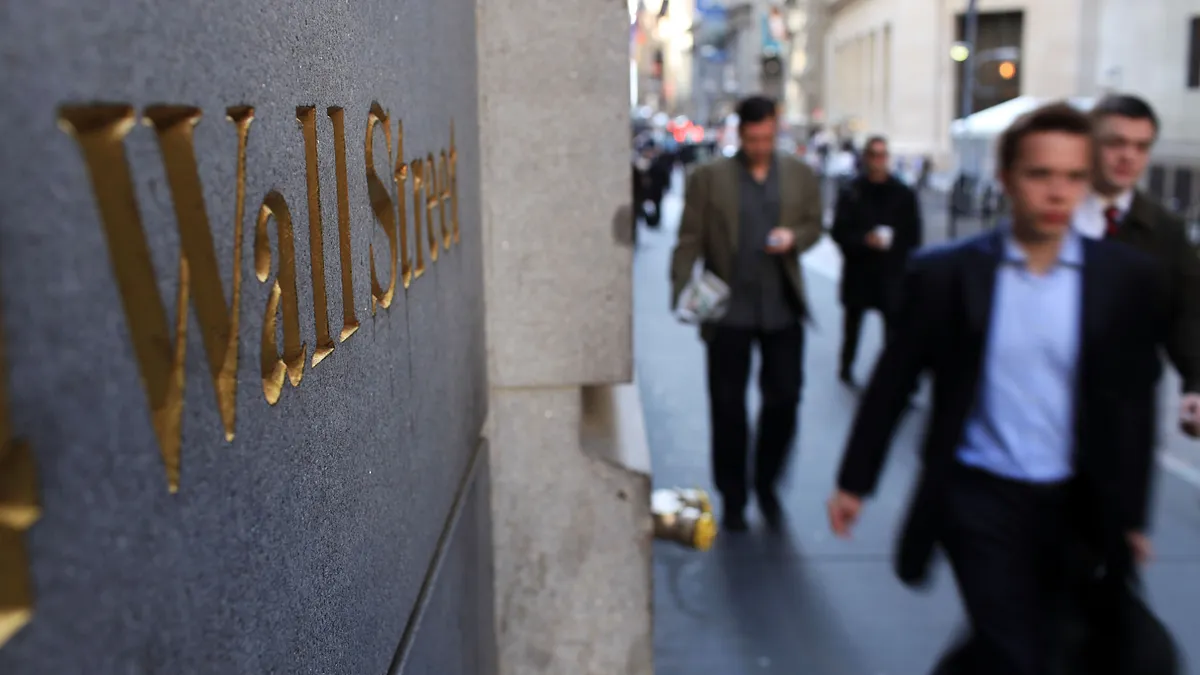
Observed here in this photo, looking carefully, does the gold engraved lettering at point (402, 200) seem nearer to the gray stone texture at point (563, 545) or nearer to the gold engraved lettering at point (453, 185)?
the gold engraved lettering at point (453, 185)

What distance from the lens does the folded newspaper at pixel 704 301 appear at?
6.34 meters

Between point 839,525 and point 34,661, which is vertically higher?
point 34,661

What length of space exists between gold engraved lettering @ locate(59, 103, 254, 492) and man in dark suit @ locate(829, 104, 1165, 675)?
256 cm

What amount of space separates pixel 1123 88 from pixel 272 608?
122ft

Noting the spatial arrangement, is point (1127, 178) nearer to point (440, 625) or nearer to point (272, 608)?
point (440, 625)

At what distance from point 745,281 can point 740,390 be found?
1.80 ft

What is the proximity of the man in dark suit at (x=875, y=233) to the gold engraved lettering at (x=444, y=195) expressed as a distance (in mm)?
6949

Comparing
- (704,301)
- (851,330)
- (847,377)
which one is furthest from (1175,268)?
(847,377)

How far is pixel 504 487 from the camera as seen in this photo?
4.04 m

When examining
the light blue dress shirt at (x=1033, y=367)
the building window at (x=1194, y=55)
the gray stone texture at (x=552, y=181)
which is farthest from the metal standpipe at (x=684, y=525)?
the building window at (x=1194, y=55)

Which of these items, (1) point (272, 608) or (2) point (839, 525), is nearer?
(1) point (272, 608)

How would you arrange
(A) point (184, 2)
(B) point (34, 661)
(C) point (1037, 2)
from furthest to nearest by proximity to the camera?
(C) point (1037, 2)
(A) point (184, 2)
(B) point (34, 661)

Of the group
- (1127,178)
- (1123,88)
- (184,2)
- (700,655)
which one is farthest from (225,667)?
(1123,88)

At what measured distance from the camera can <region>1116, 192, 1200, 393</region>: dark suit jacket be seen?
3.83m
